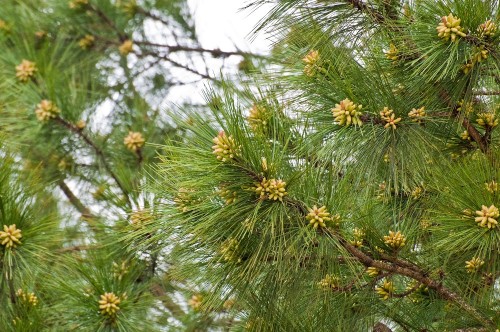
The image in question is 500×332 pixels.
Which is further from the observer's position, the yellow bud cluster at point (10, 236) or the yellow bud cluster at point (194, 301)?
the yellow bud cluster at point (194, 301)

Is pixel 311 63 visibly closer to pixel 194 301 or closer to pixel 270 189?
pixel 270 189

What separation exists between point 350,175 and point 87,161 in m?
1.19

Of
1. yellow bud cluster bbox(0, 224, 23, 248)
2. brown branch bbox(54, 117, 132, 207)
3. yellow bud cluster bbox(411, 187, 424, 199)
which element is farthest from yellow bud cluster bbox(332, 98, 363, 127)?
brown branch bbox(54, 117, 132, 207)

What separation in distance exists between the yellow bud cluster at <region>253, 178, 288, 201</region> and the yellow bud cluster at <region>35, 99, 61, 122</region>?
109 centimetres

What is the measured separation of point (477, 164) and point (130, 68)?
5.83 ft

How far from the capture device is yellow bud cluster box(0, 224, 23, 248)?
157cm

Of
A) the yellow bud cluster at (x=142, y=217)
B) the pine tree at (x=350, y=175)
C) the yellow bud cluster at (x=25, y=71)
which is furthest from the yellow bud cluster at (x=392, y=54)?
the yellow bud cluster at (x=25, y=71)

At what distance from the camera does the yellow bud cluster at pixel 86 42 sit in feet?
9.09

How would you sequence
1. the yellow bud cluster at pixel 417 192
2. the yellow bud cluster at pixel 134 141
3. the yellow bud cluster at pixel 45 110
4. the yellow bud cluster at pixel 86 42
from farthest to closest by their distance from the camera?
the yellow bud cluster at pixel 86 42 → the yellow bud cluster at pixel 134 141 → the yellow bud cluster at pixel 45 110 → the yellow bud cluster at pixel 417 192

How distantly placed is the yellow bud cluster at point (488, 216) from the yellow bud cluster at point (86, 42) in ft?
5.77

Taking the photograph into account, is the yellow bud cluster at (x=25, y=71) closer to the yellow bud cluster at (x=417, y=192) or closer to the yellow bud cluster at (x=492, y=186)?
the yellow bud cluster at (x=417, y=192)

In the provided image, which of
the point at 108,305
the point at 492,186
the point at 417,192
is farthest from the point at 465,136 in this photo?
the point at 108,305

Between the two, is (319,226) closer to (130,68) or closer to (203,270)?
(203,270)

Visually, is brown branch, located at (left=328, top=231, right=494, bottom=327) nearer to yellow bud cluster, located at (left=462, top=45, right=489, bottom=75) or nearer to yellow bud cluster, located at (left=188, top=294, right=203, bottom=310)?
yellow bud cluster, located at (left=462, top=45, right=489, bottom=75)
